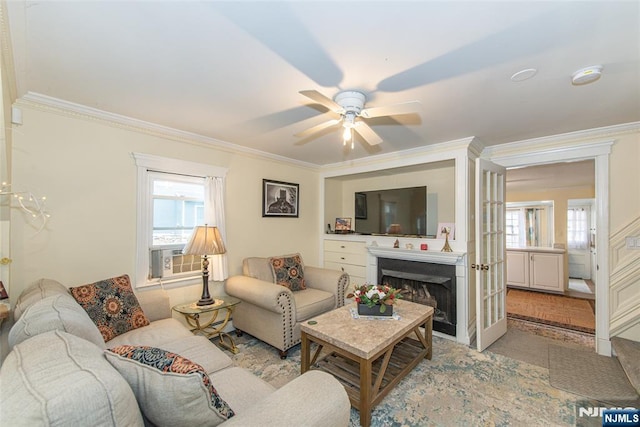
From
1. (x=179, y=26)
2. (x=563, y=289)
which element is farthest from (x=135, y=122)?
(x=563, y=289)

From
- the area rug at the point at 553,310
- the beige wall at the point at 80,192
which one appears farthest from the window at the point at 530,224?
the beige wall at the point at 80,192

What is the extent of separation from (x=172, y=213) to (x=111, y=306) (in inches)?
45.0

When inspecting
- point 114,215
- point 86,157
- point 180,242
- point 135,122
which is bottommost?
point 180,242

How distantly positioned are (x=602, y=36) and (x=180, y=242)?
368cm

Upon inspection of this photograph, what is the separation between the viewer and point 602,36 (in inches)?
55.6

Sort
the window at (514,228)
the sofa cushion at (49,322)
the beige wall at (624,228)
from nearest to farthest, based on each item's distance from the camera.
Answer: the sofa cushion at (49,322), the beige wall at (624,228), the window at (514,228)

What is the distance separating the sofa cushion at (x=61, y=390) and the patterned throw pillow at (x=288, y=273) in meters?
2.57

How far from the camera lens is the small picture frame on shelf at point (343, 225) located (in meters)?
4.59

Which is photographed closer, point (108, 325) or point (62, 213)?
point (108, 325)

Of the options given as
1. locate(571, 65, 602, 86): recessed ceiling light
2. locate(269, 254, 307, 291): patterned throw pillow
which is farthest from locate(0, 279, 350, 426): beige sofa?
locate(571, 65, 602, 86): recessed ceiling light

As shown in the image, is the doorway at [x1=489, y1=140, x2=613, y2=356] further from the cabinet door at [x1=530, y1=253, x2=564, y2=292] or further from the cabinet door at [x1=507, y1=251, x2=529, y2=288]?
the cabinet door at [x1=507, y1=251, x2=529, y2=288]

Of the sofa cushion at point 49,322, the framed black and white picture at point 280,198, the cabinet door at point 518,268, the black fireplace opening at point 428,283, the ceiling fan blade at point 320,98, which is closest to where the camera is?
the sofa cushion at point 49,322

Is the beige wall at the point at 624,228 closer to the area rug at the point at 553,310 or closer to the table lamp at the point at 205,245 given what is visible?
the area rug at the point at 553,310

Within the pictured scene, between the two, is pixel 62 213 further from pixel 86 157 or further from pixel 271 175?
pixel 271 175
